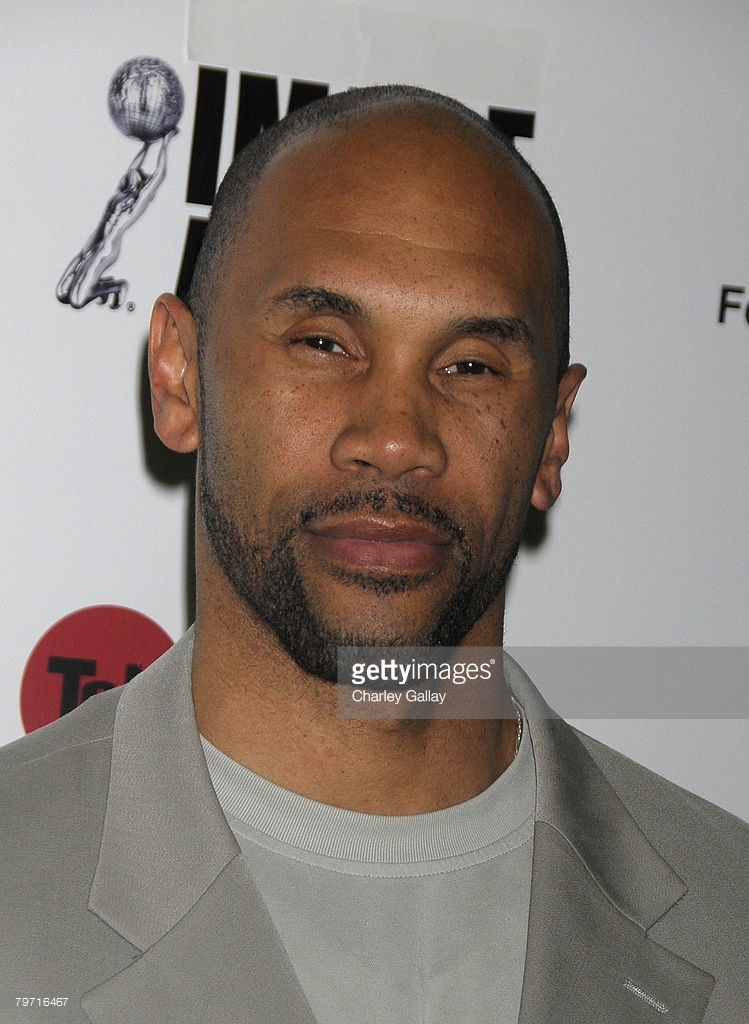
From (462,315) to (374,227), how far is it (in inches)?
5.2

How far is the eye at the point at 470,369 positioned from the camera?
4.44 feet

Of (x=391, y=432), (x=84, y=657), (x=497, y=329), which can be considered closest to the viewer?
(x=391, y=432)

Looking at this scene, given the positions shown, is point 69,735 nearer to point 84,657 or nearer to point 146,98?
point 84,657

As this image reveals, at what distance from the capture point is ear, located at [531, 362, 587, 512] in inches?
59.2

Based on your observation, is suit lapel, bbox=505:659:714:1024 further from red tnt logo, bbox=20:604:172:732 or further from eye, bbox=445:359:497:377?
red tnt logo, bbox=20:604:172:732

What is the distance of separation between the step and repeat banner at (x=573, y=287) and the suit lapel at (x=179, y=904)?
0.43 m

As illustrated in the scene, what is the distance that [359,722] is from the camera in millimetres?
1341

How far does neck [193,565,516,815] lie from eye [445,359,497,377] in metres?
0.35

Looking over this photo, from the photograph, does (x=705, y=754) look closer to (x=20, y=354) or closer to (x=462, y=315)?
(x=462, y=315)

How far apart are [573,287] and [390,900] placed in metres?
0.99

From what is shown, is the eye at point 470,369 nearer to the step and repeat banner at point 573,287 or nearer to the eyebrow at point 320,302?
the eyebrow at point 320,302

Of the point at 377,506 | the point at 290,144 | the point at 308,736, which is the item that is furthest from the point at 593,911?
the point at 290,144

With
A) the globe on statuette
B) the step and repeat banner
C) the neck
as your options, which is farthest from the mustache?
the globe on statuette

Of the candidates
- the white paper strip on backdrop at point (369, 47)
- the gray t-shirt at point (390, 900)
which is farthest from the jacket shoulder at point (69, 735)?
the white paper strip on backdrop at point (369, 47)
